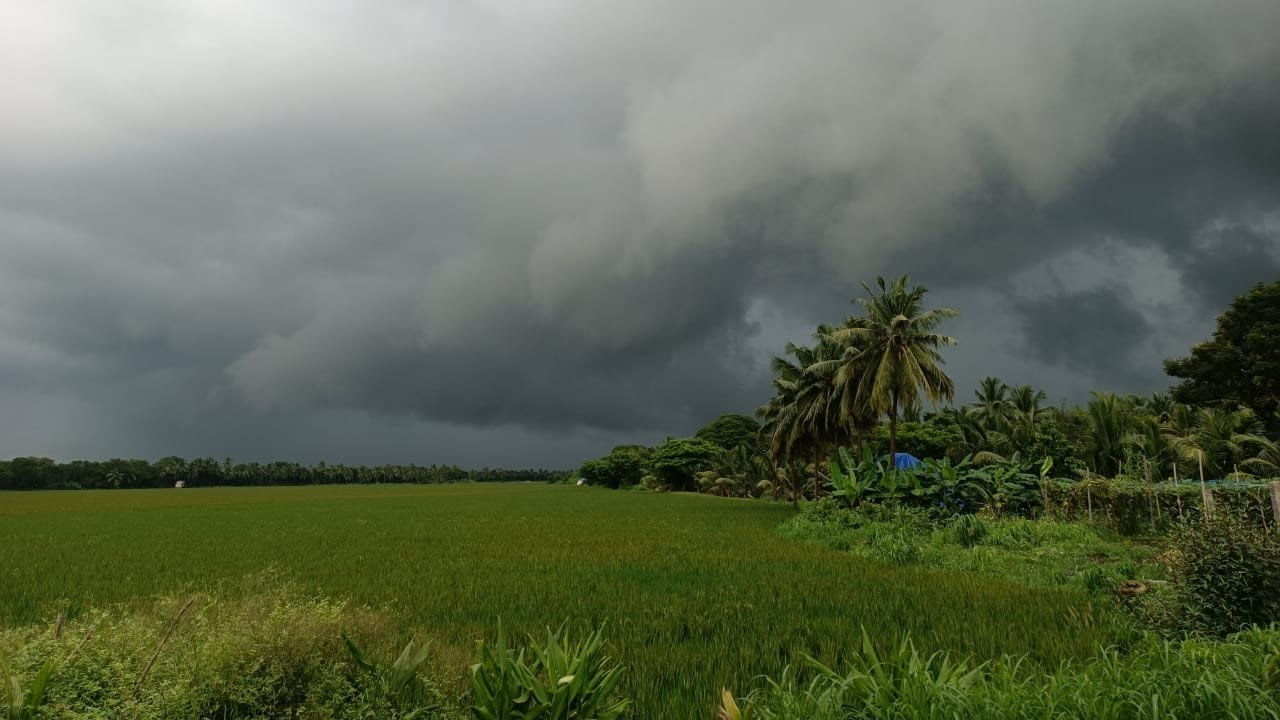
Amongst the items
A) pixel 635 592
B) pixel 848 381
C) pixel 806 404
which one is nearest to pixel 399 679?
pixel 635 592

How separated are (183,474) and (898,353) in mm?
146417

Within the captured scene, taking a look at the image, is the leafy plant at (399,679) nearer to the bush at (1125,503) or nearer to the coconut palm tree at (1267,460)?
the bush at (1125,503)

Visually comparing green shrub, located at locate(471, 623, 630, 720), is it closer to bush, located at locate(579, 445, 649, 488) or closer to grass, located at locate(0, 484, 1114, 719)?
grass, located at locate(0, 484, 1114, 719)

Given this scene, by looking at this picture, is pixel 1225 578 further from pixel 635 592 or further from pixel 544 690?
pixel 635 592

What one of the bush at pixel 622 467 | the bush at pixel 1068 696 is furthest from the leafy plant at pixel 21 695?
the bush at pixel 622 467

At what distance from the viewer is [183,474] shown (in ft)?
412

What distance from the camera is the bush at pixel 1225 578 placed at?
5.24 meters

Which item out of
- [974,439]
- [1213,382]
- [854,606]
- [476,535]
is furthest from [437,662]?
[974,439]

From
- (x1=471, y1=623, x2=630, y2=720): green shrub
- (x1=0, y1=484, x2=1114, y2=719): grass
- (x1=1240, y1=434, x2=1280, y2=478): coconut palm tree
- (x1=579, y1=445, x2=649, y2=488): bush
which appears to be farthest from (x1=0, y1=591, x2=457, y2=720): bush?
(x1=579, y1=445, x2=649, y2=488): bush

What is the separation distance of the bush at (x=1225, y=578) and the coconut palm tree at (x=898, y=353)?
1896 cm

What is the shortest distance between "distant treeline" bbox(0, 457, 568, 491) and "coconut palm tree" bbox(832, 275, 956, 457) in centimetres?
13958

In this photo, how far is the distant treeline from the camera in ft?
357

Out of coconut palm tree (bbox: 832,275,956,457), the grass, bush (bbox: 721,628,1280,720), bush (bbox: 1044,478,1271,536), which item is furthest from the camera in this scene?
coconut palm tree (bbox: 832,275,956,457)

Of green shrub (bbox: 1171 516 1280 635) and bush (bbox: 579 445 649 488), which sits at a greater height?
green shrub (bbox: 1171 516 1280 635)
